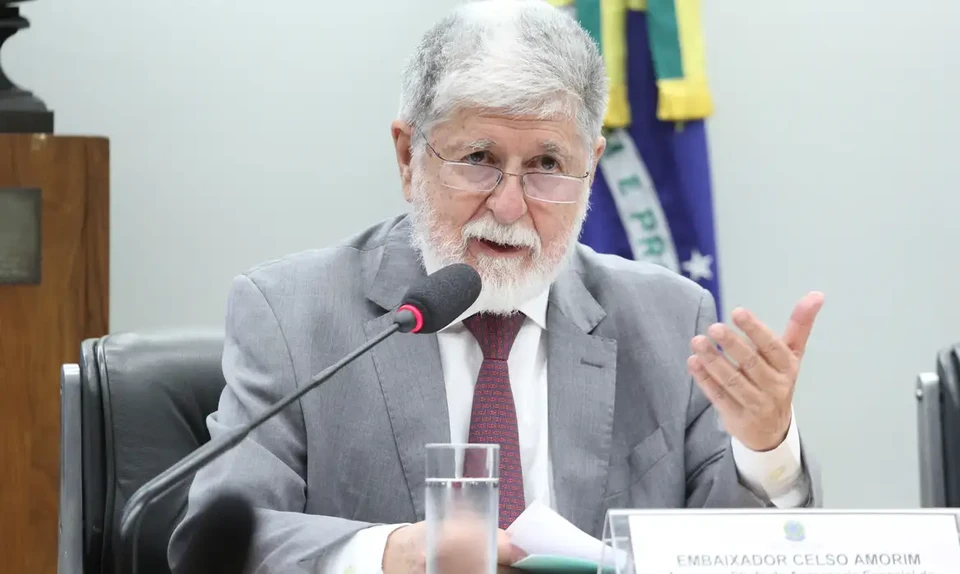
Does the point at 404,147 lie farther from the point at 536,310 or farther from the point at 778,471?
the point at 778,471

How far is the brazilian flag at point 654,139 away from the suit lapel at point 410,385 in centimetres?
150

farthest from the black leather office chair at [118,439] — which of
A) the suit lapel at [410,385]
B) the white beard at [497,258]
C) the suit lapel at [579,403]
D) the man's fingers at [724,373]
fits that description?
the man's fingers at [724,373]

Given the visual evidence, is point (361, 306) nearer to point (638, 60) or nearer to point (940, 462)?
point (940, 462)

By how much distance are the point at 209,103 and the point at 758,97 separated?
1614mm

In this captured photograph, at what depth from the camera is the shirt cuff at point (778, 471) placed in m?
1.80

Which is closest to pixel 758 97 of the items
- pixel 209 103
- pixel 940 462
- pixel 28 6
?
pixel 209 103

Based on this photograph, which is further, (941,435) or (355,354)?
(941,435)

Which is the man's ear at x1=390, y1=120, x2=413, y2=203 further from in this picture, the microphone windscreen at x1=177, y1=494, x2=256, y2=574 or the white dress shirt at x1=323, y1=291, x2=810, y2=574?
the microphone windscreen at x1=177, y1=494, x2=256, y2=574

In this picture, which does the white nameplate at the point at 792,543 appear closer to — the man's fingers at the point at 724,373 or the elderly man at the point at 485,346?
the man's fingers at the point at 724,373

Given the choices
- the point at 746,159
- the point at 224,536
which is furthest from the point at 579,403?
the point at 746,159

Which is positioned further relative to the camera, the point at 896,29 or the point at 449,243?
the point at 896,29

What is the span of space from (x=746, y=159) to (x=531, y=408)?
6.44 feet

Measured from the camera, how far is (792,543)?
1299mm

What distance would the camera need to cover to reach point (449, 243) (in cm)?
210
